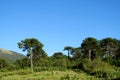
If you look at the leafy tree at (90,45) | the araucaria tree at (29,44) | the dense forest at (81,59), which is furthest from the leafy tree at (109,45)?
the araucaria tree at (29,44)

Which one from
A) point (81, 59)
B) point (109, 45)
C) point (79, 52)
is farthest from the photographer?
point (79, 52)

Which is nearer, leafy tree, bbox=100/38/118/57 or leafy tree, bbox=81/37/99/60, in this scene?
leafy tree, bbox=81/37/99/60

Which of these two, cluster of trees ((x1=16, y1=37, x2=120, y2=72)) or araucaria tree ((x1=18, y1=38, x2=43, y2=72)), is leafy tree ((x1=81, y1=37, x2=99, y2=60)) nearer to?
cluster of trees ((x1=16, y1=37, x2=120, y2=72))

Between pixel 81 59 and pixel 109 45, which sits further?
pixel 109 45

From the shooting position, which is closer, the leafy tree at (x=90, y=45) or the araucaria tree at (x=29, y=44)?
the araucaria tree at (x=29, y=44)

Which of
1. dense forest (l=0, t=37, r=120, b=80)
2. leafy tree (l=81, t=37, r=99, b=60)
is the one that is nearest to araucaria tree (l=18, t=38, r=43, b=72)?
dense forest (l=0, t=37, r=120, b=80)

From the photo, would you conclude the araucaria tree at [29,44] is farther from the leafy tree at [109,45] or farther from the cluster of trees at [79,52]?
the leafy tree at [109,45]

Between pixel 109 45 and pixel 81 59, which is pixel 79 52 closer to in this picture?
pixel 109 45

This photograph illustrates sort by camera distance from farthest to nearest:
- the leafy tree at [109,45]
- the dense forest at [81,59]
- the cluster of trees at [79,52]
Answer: the leafy tree at [109,45]
the cluster of trees at [79,52]
the dense forest at [81,59]

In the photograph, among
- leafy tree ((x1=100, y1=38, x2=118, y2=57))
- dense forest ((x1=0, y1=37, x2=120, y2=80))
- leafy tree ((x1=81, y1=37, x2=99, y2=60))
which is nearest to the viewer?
dense forest ((x1=0, y1=37, x2=120, y2=80))

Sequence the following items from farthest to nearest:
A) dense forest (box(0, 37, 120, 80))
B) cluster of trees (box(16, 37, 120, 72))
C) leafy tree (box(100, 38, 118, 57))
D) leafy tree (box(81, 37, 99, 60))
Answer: leafy tree (box(100, 38, 118, 57)), leafy tree (box(81, 37, 99, 60)), cluster of trees (box(16, 37, 120, 72)), dense forest (box(0, 37, 120, 80))

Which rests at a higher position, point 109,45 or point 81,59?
point 109,45

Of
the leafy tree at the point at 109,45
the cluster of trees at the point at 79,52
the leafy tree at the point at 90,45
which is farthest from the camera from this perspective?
the leafy tree at the point at 109,45

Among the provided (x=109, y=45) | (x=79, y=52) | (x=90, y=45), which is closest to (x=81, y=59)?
(x=90, y=45)
